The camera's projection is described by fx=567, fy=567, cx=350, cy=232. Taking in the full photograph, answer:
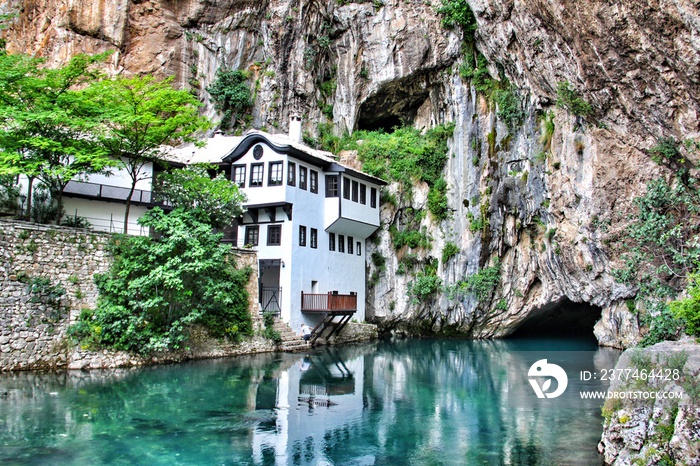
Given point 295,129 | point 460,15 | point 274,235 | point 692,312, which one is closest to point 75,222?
point 274,235

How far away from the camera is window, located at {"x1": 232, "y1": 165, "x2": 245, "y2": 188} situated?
30.5 meters

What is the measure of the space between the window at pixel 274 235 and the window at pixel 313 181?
123 inches

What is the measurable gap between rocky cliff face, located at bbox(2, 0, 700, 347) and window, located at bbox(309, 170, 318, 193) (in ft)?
20.9

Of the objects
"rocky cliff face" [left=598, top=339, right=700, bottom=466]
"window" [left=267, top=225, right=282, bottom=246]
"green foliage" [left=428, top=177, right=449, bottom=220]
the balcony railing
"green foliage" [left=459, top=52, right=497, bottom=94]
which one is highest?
"green foliage" [left=459, top=52, right=497, bottom=94]

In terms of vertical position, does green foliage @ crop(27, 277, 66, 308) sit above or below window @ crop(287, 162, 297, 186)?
below

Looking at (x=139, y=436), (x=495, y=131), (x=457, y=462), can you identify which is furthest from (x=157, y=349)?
(x=495, y=131)

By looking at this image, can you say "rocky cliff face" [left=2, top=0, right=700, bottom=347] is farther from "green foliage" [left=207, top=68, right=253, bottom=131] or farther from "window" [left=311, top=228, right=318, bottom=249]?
"window" [left=311, top=228, right=318, bottom=249]

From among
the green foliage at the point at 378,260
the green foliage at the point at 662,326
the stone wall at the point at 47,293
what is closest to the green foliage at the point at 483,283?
the green foliage at the point at 378,260

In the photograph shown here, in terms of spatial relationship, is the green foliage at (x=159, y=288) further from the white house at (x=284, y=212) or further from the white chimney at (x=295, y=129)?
the white chimney at (x=295, y=129)

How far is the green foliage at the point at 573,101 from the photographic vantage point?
71.4 ft

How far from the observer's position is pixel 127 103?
22062 millimetres

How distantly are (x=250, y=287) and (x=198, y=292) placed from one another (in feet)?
12.9

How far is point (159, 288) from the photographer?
854 inches

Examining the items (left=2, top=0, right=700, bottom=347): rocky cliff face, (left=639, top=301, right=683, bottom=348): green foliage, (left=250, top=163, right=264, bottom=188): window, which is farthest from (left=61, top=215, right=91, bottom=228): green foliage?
(left=639, top=301, right=683, bottom=348): green foliage
